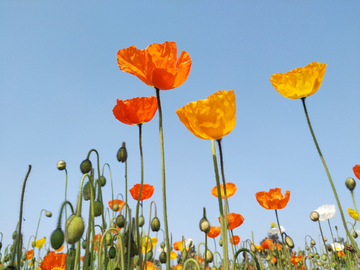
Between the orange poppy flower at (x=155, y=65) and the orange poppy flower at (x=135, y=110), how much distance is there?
17.2 inches

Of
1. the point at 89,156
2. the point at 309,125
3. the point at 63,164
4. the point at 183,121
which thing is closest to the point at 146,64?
the point at 183,121

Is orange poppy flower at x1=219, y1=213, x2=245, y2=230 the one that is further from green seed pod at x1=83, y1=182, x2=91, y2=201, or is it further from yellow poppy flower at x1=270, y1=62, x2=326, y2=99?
green seed pod at x1=83, y1=182, x2=91, y2=201

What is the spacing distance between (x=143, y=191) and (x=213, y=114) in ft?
6.20

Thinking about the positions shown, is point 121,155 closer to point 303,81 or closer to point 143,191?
point 143,191

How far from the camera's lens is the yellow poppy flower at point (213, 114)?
123 cm

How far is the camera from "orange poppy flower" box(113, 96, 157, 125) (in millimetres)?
1857

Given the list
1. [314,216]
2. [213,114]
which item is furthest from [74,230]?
[314,216]

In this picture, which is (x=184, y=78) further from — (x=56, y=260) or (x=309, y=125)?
→ (x=56, y=260)

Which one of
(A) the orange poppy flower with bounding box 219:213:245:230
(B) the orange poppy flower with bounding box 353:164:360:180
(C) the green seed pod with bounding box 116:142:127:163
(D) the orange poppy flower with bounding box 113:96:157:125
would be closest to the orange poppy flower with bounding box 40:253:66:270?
(C) the green seed pod with bounding box 116:142:127:163

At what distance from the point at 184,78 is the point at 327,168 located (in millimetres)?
850

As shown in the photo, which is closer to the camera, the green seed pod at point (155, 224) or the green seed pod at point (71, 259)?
the green seed pod at point (71, 259)

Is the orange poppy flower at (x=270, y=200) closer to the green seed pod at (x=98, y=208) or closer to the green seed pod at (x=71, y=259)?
the green seed pod at (x=98, y=208)

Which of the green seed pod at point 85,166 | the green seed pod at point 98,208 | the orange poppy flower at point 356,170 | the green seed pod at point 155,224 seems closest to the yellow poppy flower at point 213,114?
the green seed pod at point 85,166

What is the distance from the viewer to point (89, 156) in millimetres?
1749
